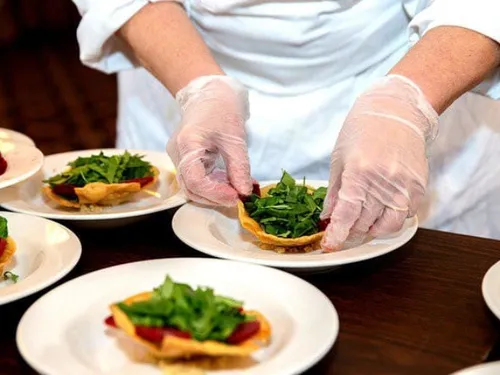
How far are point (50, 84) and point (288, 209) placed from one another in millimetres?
4218

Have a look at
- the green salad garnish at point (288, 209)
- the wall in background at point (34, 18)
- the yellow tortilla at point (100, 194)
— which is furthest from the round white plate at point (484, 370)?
the wall in background at point (34, 18)

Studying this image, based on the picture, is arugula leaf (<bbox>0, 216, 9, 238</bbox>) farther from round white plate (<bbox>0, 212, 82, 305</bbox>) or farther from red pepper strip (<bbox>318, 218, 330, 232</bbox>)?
red pepper strip (<bbox>318, 218, 330, 232</bbox>)

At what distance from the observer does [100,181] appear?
1.46 meters

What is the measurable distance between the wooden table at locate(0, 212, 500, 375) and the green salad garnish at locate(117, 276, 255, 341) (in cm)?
11

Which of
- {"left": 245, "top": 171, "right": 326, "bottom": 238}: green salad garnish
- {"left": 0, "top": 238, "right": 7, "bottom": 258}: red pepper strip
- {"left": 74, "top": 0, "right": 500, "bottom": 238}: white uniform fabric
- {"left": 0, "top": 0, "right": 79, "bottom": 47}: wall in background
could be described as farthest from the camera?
{"left": 0, "top": 0, "right": 79, "bottom": 47}: wall in background

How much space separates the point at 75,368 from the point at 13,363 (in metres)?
0.12

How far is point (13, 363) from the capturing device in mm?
981

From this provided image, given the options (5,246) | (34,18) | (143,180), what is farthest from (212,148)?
(34,18)

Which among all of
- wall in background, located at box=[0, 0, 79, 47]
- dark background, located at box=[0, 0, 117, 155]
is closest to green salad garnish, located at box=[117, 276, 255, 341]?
dark background, located at box=[0, 0, 117, 155]

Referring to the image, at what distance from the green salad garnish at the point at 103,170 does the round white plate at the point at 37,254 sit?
0.52ft

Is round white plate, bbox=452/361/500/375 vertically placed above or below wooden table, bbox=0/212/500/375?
above

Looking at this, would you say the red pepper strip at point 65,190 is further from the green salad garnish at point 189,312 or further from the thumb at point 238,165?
the green salad garnish at point 189,312

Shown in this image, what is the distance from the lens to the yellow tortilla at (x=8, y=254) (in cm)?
121

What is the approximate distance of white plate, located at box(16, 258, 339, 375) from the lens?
0.92 metres
